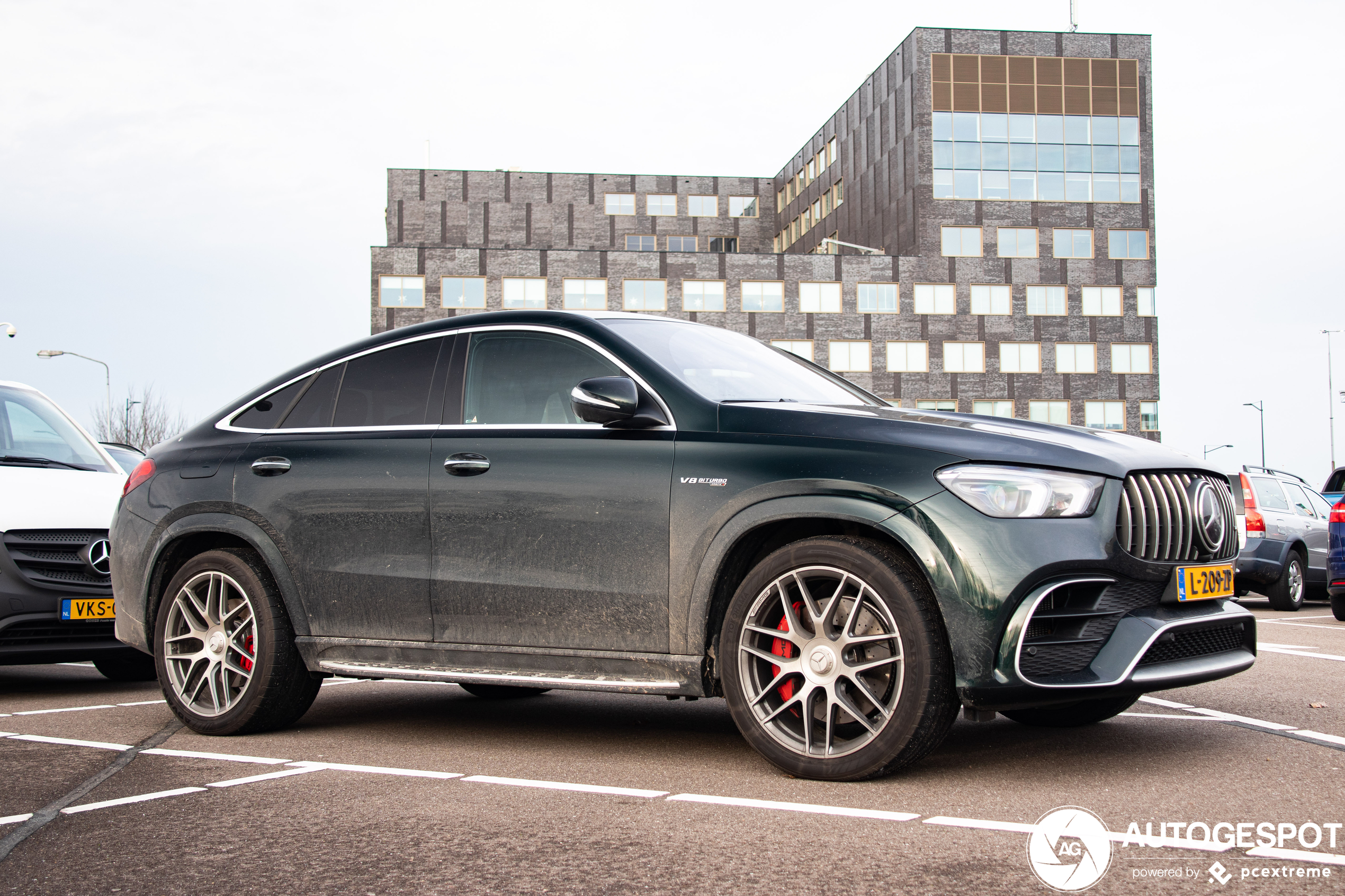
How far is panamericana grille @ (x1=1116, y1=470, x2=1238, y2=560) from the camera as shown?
420cm

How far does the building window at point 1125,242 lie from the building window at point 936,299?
7864mm

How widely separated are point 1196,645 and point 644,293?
57.2 meters

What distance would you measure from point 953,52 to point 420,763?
58.4 metres

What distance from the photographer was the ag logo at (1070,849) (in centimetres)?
313

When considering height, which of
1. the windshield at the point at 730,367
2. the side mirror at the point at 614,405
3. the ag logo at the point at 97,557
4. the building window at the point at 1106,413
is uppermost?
the building window at the point at 1106,413

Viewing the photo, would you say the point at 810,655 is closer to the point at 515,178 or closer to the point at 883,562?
the point at 883,562

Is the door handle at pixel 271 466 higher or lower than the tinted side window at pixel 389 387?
lower

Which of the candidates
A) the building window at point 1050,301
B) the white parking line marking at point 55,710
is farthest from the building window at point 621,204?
the white parking line marking at point 55,710

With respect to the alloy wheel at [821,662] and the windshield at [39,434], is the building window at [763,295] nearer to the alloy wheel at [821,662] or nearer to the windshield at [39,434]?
the windshield at [39,434]

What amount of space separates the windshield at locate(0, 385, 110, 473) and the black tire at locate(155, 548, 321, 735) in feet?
9.51

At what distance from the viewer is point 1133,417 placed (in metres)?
61.7

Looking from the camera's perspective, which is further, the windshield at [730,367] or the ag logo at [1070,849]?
the windshield at [730,367]

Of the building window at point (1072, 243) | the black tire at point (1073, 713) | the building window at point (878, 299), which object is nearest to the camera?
the black tire at point (1073, 713)

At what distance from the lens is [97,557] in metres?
7.38
